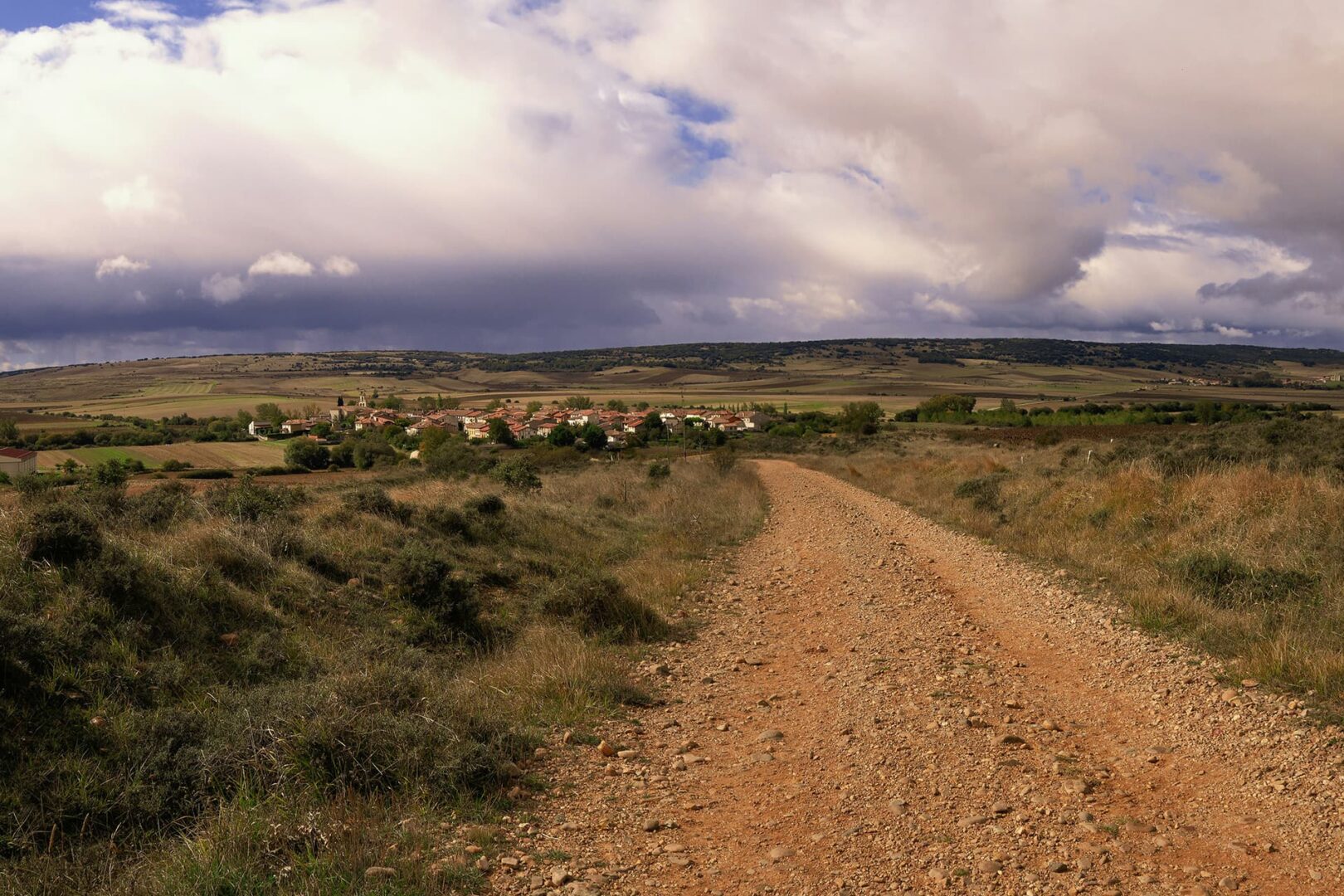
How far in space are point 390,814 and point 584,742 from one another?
1.76 m

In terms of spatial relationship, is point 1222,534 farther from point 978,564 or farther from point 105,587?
point 105,587

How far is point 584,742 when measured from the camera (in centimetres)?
620

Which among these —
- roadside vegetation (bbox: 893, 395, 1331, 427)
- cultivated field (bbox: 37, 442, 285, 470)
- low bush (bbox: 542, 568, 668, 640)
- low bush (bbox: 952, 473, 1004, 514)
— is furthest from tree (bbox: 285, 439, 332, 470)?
roadside vegetation (bbox: 893, 395, 1331, 427)

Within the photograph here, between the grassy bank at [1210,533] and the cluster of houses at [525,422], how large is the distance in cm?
4627

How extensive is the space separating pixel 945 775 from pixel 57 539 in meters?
8.49

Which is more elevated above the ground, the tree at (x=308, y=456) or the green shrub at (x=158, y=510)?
the green shrub at (x=158, y=510)

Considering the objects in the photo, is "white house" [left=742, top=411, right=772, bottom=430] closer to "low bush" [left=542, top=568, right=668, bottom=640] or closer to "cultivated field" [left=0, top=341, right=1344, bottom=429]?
"cultivated field" [left=0, top=341, right=1344, bottom=429]

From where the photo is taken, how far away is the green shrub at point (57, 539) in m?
7.58

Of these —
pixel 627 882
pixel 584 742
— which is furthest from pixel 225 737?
pixel 627 882

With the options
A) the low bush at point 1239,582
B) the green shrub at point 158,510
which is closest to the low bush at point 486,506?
the green shrub at point 158,510

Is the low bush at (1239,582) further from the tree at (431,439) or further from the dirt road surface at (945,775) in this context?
the tree at (431,439)

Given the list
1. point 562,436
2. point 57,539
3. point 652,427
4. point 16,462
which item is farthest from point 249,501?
point 652,427

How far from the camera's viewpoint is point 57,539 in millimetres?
7680

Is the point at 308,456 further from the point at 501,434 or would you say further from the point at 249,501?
the point at 249,501
